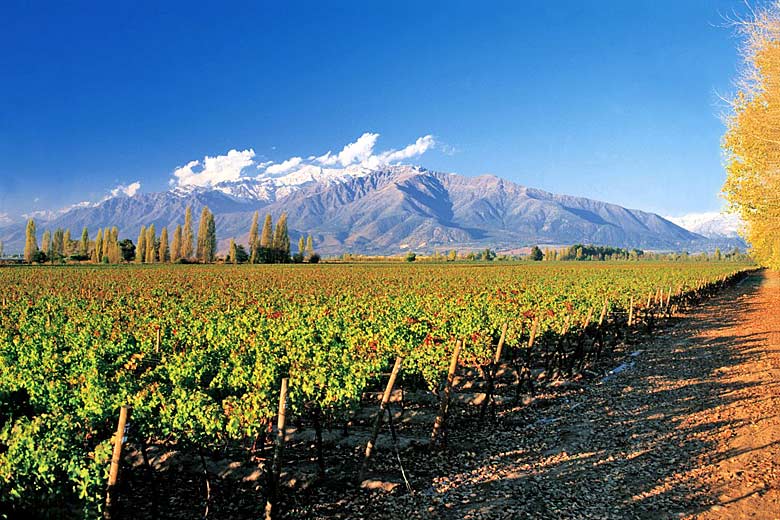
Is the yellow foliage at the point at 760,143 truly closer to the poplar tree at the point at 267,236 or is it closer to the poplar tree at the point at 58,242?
the poplar tree at the point at 267,236

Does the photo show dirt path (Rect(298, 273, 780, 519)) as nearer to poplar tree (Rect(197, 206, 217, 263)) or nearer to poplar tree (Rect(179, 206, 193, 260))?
poplar tree (Rect(179, 206, 193, 260))

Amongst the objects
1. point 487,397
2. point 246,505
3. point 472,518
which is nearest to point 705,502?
point 472,518

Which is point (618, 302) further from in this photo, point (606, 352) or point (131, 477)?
point (131, 477)

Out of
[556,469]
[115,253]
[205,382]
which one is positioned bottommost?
[556,469]

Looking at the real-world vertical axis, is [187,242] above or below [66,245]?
below

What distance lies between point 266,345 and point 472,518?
692cm

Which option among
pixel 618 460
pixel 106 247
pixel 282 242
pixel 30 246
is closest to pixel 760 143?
pixel 618 460

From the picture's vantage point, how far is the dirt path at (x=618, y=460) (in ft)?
29.0

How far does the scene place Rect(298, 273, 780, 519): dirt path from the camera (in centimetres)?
884

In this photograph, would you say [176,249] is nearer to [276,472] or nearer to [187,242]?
[187,242]

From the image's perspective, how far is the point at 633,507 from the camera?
878 cm

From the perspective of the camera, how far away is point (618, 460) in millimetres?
10820

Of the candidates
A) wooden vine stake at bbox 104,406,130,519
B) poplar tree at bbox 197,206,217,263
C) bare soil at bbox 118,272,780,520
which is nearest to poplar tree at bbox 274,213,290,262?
poplar tree at bbox 197,206,217,263

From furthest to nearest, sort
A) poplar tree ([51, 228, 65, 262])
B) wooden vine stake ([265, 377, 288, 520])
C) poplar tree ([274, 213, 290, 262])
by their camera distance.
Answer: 1. poplar tree ([51, 228, 65, 262])
2. poplar tree ([274, 213, 290, 262])
3. wooden vine stake ([265, 377, 288, 520])
